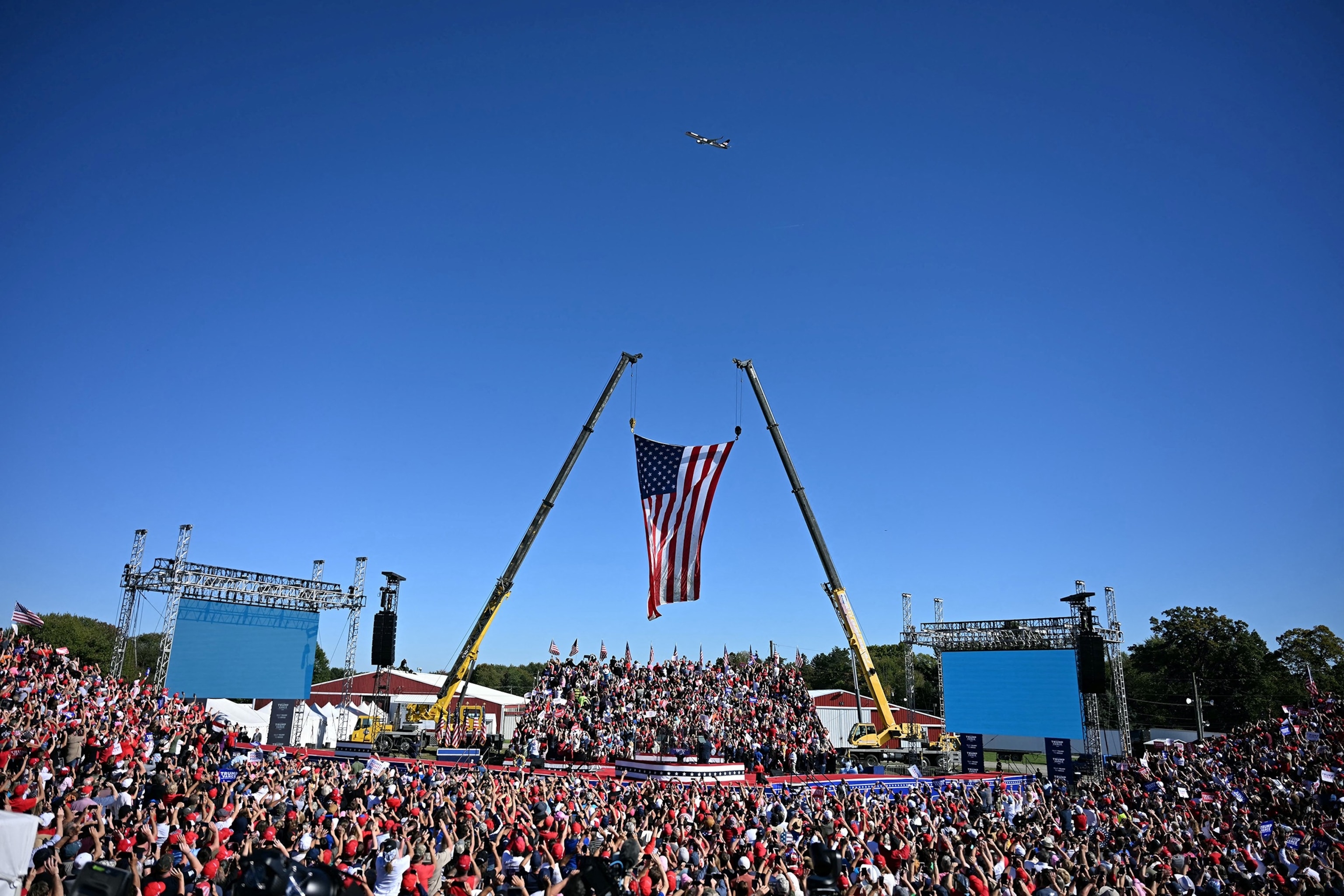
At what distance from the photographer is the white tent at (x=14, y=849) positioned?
18.5 ft

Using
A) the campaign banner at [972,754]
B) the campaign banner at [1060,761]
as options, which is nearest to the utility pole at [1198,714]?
the campaign banner at [1060,761]

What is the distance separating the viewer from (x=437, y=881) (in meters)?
8.58

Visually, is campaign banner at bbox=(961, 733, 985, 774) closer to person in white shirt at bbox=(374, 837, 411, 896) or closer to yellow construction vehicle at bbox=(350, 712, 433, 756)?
yellow construction vehicle at bbox=(350, 712, 433, 756)

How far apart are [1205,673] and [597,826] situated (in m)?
70.2

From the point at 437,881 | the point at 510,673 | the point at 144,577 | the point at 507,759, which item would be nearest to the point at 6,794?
the point at 437,881

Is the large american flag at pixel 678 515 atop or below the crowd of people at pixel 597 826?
atop

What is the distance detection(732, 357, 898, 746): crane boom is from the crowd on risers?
297 cm

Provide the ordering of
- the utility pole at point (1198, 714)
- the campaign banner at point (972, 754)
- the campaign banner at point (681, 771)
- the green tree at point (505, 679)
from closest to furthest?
the campaign banner at point (681, 771) < the campaign banner at point (972, 754) < the utility pole at point (1198, 714) < the green tree at point (505, 679)

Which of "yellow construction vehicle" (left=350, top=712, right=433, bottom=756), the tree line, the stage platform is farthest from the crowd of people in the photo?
the tree line

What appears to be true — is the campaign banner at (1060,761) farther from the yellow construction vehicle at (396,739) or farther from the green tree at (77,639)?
the green tree at (77,639)

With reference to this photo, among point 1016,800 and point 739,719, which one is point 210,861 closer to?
point 1016,800

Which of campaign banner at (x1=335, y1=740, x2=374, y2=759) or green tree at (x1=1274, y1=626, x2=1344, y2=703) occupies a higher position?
green tree at (x1=1274, y1=626, x2=1344, y2=703)

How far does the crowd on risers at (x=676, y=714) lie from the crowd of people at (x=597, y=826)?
25.6ft

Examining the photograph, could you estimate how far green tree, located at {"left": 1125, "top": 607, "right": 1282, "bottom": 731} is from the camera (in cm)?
6178
